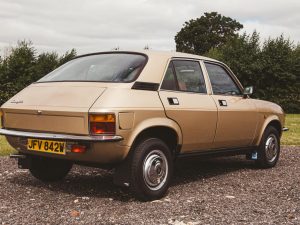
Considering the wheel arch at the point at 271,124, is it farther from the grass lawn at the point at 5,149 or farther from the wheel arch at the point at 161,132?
the grass lawn at the point at 5,149

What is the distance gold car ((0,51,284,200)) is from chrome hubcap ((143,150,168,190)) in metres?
0.01

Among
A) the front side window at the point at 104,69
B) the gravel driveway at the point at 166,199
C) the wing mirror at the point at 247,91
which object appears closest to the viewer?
the gravel driveway at the point at 166,199

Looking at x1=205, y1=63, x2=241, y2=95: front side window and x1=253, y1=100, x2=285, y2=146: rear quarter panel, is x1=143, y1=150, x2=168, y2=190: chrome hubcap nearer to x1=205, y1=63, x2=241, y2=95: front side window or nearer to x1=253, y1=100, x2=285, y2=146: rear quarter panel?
x1=205, y1=63, x2=241, y2=95: front side window

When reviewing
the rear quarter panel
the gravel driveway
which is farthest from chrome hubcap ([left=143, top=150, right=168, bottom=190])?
the rear quarter panel

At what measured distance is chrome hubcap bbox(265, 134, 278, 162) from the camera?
24.0ft

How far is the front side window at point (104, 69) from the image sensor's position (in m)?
5.05

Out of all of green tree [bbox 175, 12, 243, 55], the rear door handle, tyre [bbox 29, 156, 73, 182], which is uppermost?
green tree [bbox 175, 12, 243, 55]

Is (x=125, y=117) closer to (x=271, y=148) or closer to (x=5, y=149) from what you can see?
(x=271, y=148)

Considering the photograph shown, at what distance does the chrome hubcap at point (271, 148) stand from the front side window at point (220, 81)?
1.09 meters

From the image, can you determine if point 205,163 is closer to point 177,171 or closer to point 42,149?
point 177,171

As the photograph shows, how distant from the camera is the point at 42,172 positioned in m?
5.86

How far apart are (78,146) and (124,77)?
0.93 m

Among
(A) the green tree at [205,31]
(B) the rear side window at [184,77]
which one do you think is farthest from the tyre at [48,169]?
(A) the green tree at [205,31]

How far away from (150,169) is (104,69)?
1.29 m
